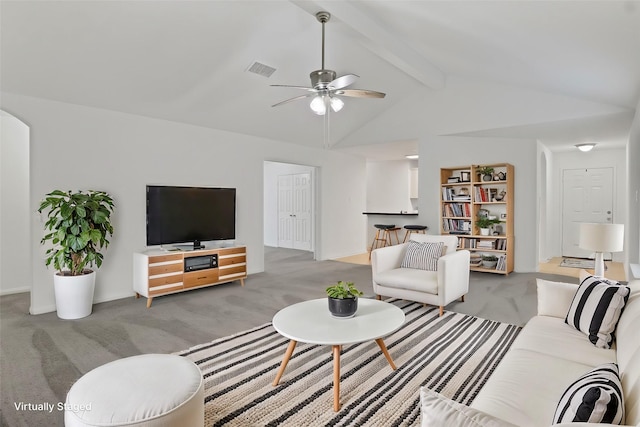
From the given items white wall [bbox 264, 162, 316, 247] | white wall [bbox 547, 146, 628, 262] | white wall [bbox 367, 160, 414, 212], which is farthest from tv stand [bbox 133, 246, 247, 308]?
white wall [bbox 547, 146, 628, 262]

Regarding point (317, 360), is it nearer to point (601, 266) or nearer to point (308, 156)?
point (601, 266)

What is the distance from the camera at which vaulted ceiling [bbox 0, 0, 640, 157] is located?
2808 mm

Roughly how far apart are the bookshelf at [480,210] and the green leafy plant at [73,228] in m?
5.27

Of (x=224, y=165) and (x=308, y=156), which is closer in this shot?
(x=224, y=165)

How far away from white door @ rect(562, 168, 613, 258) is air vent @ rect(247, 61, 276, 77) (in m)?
6.74

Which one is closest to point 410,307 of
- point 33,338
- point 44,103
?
point 33,338

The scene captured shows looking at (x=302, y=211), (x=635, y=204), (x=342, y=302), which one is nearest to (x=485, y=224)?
(x=635, y=204)

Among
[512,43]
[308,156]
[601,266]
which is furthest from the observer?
[308,156]

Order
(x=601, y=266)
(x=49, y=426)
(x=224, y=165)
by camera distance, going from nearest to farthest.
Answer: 1. (x=49, y=426)
2. (x=601, y=266)
3. (x=224, y=165)

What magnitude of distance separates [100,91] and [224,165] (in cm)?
196

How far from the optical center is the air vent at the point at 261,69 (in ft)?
13.7

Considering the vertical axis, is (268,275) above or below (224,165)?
below

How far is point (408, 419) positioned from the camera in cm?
192

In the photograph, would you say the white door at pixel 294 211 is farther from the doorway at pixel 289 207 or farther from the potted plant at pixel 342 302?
the potted plant at pixel 342 302
